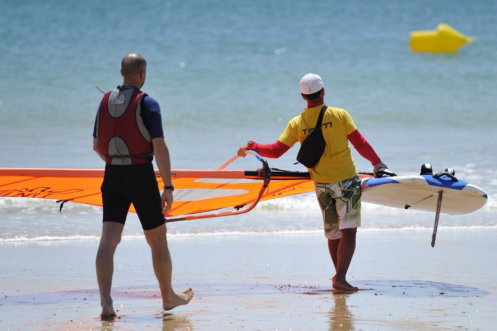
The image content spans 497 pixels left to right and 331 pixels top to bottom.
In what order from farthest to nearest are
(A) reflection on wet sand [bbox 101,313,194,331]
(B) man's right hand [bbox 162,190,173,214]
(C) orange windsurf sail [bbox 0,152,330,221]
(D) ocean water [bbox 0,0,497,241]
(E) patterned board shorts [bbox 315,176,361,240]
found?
(D) ocean water [bbox 0,0,497,241], (E) patterned board shorts [bbox 315,176,361,240], (C) orange windsurf sail [bbox 0,152,330,221], (B) man's right hand [bbox 162,190,173,214], (A) reflection on wet sand [bbox 101,313,194,331]

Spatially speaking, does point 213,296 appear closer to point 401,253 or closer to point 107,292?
point 107,292

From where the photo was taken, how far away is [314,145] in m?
5.53

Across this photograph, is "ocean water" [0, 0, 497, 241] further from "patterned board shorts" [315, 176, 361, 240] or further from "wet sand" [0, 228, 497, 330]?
"patterned board shorts" [315, 176, 361, 240]

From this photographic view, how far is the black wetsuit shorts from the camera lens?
4613 mm

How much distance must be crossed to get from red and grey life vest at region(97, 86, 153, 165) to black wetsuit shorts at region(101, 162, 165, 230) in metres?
0.05

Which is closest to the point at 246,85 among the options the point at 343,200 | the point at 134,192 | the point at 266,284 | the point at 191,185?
the point at 191,185

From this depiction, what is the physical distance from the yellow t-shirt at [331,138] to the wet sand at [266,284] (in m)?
0.78

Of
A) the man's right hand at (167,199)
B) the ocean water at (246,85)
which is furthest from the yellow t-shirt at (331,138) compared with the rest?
the ocean water at (246,85)

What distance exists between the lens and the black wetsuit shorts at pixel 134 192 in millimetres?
4613

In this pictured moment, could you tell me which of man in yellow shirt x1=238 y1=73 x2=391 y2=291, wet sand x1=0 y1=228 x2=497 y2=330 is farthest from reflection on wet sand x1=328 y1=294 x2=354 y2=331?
man in yellow shirt x1=238 y1=73 x2=391 y2=291

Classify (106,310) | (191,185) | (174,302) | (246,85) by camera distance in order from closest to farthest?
(106,310)
(174,302)
(191,185)
(246,85)

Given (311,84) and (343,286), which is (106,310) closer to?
(343,286)

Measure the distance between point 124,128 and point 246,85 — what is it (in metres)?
19.7

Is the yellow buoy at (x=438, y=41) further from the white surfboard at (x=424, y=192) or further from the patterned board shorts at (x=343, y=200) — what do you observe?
the patterned board shorts at (x=343, y=200)
